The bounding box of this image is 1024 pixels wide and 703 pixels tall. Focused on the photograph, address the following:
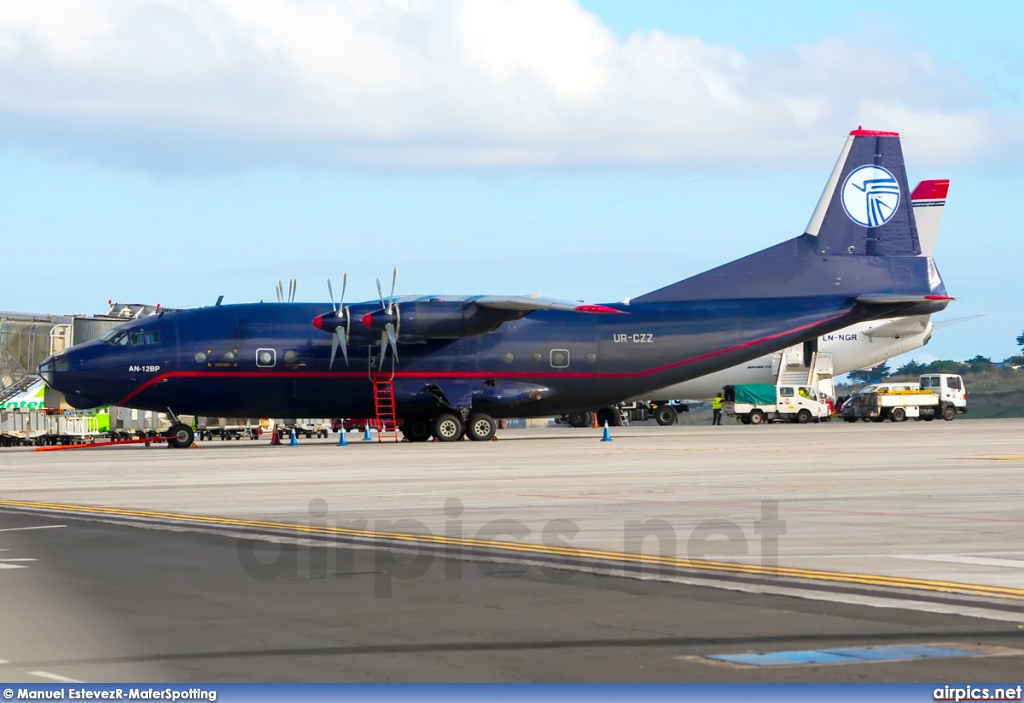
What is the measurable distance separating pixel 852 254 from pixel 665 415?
3144 centimetres

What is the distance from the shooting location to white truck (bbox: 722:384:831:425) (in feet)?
258

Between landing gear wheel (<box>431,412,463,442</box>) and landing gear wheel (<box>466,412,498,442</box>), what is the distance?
69cm

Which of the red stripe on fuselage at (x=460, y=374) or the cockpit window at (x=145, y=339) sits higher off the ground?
the cockpit window at (x=145, y=339)

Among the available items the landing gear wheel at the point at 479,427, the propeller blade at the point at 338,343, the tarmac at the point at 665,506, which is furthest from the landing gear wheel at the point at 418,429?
the tarmac at the point at 665,506

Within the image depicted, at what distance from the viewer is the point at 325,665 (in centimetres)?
841

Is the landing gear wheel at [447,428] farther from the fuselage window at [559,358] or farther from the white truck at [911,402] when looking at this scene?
the white truck at [911,402]

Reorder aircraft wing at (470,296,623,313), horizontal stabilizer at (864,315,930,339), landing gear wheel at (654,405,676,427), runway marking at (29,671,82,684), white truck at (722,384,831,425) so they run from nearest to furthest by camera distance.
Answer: runway marking at (29,671,82,684), aircraft wing at (470,296,623,313), horizontal stabilizer at (864,315,930,339), white truck at (722,384,831,425), landing gear wheel at (654,405,676,427)

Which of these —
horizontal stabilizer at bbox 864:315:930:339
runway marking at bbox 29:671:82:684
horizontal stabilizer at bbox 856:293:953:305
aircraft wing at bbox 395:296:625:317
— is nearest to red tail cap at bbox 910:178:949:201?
horizontal stabilizer at bbox 864:315:930:339

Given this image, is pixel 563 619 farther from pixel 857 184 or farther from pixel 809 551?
pixel 857 184

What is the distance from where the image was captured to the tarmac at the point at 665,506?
1255cm

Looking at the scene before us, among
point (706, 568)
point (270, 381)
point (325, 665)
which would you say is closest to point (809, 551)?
point (706, 568)

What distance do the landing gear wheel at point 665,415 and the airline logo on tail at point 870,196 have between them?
3068cm

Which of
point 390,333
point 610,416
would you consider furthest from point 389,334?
point 610,416

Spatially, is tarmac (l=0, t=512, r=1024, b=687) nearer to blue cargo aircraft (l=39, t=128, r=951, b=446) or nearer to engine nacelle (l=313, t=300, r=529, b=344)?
engine nacelle (l=313, t=300, r=529, b=344)
